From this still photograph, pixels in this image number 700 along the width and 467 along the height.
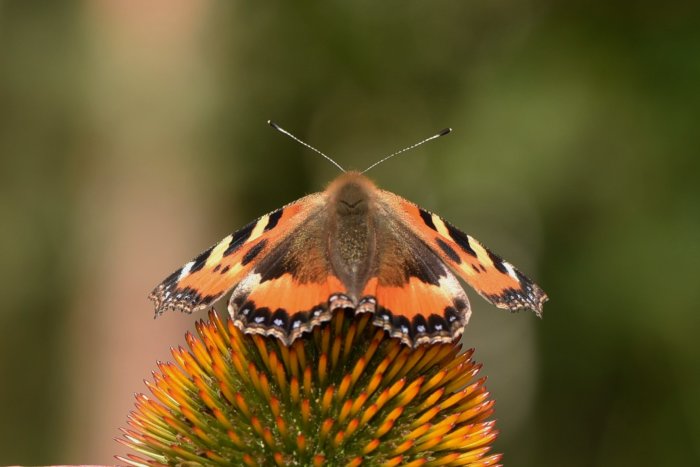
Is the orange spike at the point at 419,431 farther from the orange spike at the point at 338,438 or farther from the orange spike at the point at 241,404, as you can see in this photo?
the orange spike at the point at 241,404

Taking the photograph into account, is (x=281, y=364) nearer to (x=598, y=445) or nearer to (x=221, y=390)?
(x=221, y=390)

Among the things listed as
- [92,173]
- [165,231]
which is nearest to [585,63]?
[165,231]

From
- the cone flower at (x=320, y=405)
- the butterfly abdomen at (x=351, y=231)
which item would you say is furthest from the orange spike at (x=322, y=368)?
the butterfly abdomen at (x=351, y=231)

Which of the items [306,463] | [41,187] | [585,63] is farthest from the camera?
[41,187]

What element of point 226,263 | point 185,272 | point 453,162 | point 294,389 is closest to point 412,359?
point 294,389

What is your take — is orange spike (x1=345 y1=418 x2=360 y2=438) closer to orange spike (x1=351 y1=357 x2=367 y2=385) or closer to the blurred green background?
orange spike (x1=351 y1=357 x2=367 y2=385)

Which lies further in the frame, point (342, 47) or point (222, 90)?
point (342, 47)

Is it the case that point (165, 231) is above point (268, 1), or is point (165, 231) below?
below
